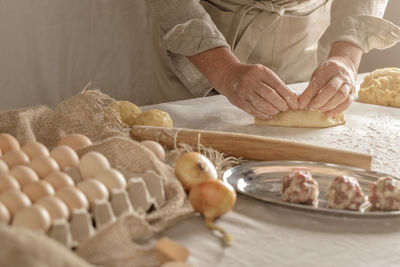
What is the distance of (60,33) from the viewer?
2.32 metres

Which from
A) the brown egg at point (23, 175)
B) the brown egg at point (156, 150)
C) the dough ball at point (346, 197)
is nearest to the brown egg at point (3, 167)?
the brown egg at point (23, 175)

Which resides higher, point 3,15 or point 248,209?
point 3,15

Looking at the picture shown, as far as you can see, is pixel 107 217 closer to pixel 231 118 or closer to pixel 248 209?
pixel 248 209

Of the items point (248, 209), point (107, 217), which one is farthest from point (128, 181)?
point (248, 209)

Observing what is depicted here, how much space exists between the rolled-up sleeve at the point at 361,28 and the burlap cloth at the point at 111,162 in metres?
0.98

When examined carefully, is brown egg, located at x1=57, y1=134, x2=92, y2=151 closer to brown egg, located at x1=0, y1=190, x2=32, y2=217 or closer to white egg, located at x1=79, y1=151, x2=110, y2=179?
white egg, located at x1=79, y1=151, x2=110, y2=179

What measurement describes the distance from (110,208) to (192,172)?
21 centimetres

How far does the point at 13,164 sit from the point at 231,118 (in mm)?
850

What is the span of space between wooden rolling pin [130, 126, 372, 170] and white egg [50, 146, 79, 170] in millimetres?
294

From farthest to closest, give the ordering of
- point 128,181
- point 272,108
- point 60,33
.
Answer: point 60,33 → point 272,108 → point 128,181

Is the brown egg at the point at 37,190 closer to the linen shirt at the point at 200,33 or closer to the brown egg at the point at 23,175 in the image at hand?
the brown egg at the point at 23,175

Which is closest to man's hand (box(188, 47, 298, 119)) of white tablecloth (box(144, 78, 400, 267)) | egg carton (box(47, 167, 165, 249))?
white tablecloth (box(144, 78, 400, 267))

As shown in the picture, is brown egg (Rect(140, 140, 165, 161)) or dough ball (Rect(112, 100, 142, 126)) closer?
brown egg (Rect(140, 140, 165, 161))

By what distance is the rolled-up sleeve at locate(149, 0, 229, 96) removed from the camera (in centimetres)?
167
